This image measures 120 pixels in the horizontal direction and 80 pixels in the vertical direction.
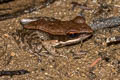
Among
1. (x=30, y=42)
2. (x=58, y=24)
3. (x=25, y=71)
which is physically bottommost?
(x=25, y=71)

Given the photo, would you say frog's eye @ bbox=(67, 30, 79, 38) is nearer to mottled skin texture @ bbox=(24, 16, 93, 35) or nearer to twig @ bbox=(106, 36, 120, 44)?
mottled skin texture @ bbox=(24, 16, 93, 35)

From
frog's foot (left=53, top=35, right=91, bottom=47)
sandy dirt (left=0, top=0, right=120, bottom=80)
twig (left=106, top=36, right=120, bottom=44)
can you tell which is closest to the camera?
sandy dirt (left=0, top=0, right=120, bottom=80)

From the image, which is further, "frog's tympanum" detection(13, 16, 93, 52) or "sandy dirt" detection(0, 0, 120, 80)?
"frog's tympanum" detection(13, 16, 93, 52)

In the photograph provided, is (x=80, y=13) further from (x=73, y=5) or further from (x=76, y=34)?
(x=76, y=34)

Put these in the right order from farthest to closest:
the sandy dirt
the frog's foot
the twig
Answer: the frog's foot → the twig → the sandy dirt

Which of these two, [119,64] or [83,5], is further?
[83,5]

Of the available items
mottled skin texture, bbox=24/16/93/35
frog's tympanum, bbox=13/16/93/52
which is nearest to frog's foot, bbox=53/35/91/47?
frog's tympanum, bbox=13/16/93/52

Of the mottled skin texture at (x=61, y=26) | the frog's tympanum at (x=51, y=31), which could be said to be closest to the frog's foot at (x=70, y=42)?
the frog's tympanum at (x=51, y=31)

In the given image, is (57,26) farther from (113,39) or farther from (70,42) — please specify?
(113,39)

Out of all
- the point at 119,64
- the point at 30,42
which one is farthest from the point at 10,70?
the point at 119,64
